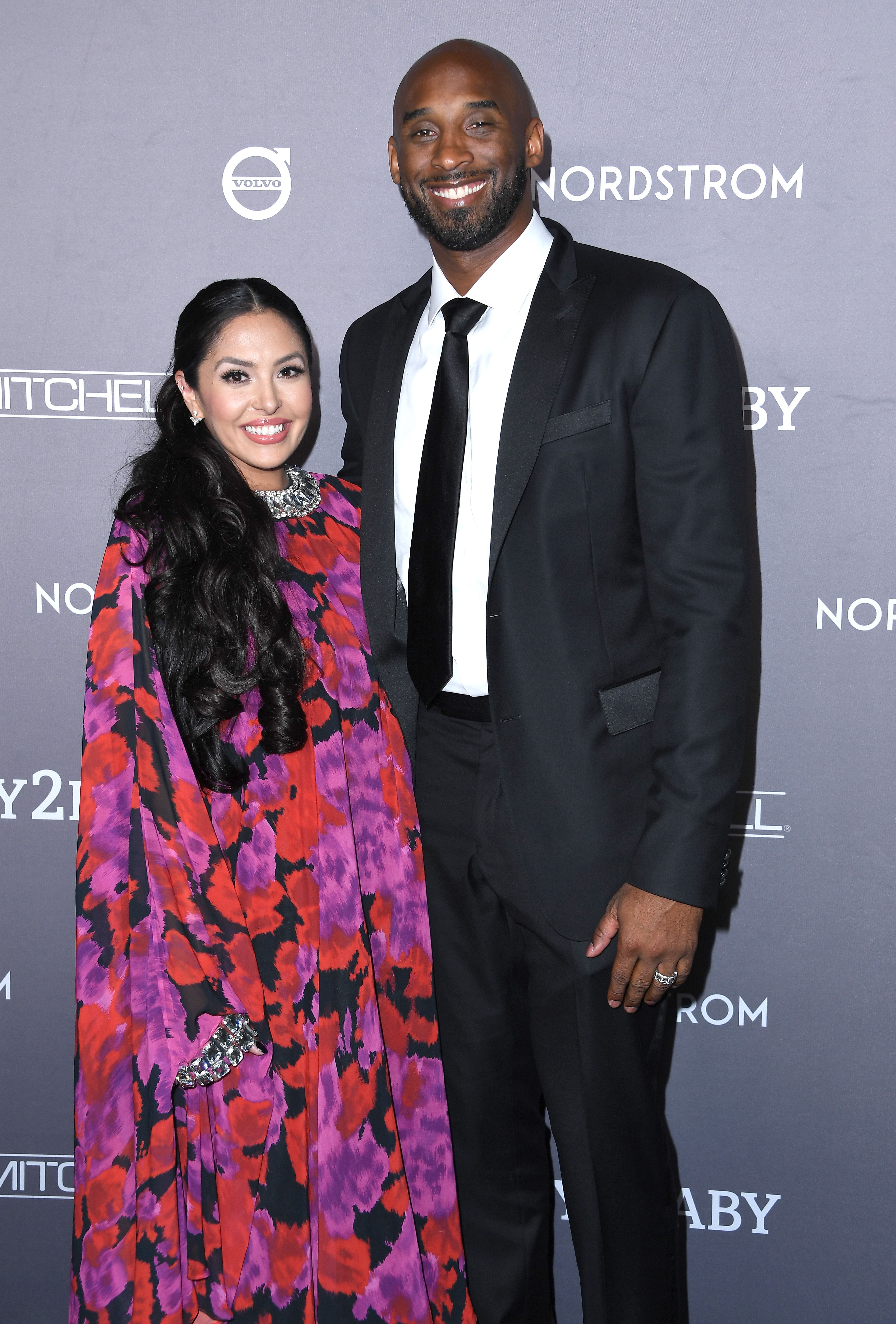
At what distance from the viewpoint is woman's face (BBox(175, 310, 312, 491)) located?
166cm

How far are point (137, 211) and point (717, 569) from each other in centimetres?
127

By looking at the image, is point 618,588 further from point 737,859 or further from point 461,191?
point 737,859

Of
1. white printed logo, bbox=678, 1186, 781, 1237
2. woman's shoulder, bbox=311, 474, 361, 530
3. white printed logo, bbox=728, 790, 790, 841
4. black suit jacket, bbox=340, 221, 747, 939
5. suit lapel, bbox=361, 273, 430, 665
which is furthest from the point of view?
white printed logo, bbox=678, 1186, 781, 1237

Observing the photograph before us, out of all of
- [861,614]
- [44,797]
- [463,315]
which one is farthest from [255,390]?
[861,614]

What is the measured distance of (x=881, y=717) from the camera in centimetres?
194

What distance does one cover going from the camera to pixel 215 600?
5.00 feet

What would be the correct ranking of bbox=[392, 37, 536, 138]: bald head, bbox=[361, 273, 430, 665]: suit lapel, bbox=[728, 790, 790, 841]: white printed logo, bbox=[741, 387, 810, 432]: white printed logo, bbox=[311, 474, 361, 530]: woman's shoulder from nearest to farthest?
bbox=[392, 37, 536, 138]: bald head → bbox=[361, 273, 430, 665]: suit lapel → bbox=[311, 474, 361, 530]: woman's shoulder → bbox=[741, 387, 810, 432]: white printed logo → bbox=[728, 790, 790, 841]: white printed logo

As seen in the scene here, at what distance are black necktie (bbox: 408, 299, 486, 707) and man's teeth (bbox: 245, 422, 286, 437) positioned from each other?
0.90 ft

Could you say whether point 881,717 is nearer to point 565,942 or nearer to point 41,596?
point 565,942

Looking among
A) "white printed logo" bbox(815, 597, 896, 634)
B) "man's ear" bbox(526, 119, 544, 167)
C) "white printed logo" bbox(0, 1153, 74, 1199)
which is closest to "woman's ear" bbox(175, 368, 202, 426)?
"man's ear" bbox(526, 119, 544, 167)

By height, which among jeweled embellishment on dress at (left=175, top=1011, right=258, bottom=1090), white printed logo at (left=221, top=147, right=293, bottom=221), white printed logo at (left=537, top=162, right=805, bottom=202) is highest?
white printed logo at (left=221, top=147, right=293, bottom=221)

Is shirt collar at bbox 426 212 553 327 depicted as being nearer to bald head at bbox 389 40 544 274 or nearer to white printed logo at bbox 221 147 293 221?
bald head at bbox 389 40 544 274

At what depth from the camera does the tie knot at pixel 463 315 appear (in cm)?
152

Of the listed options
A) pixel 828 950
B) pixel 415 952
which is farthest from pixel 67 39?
pixel 828 950
